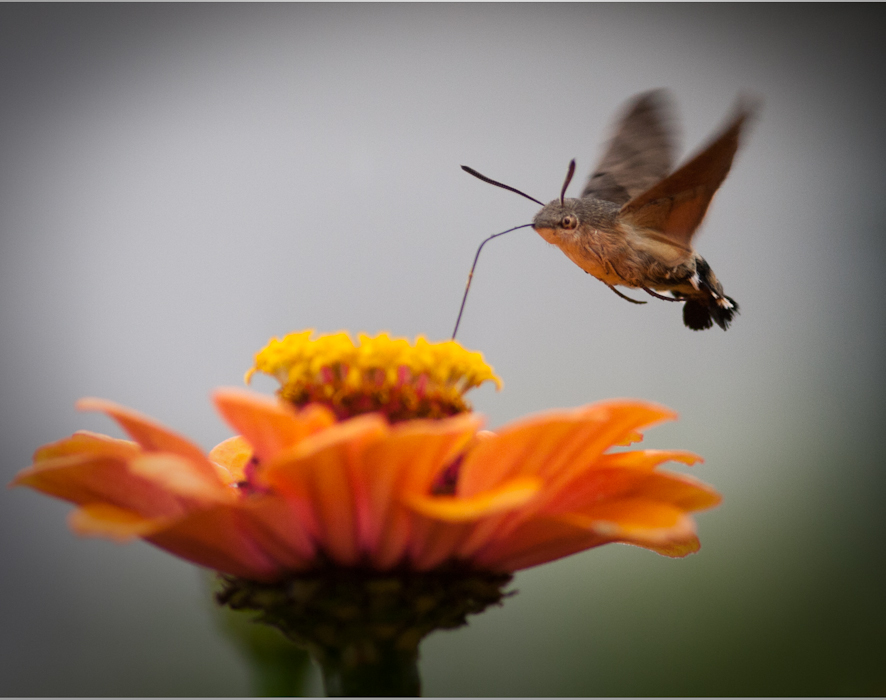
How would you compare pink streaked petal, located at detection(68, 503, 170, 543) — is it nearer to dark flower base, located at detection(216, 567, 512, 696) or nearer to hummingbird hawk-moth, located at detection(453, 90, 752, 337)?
dark flower base, located at detection(216, 567, 512, 696)

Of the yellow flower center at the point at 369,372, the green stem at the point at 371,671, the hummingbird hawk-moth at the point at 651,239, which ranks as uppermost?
the hummingbird hawk-moth at the point at 651,239

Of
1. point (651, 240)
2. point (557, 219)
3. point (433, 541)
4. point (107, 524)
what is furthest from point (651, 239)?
point (107, 524)

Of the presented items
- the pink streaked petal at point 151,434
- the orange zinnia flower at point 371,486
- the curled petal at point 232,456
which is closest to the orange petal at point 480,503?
the orange zinnia flower at point 371,486

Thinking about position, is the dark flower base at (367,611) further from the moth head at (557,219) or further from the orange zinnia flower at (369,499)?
the moth head at (557,219)

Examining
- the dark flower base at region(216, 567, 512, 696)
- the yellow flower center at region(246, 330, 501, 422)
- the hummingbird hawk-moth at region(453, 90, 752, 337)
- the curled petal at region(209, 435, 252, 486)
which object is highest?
the hummingbird hawk-moth at region(453, 90, 752, 337)

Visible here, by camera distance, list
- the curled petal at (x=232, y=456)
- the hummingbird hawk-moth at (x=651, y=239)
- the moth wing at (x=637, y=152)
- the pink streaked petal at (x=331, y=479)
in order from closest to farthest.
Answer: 1. the pink streaked petal at (x=331, y=479)
2. the curled petal at (x=232, y=456)
3. the hummingbird hawk-moth at (x=651, y=239)
4. the moth wing at (x=637, y=152)

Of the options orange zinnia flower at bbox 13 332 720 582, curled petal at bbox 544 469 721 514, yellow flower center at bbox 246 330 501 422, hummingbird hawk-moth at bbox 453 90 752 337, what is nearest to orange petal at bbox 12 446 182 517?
orange zinnia flower at bbox 13 332 720 582

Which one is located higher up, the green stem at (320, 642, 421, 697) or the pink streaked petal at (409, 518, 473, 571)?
the pink streaked petal at (409, 518, 473, 571)

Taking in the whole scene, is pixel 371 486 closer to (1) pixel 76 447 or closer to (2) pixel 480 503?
(2) pixel 480 503
